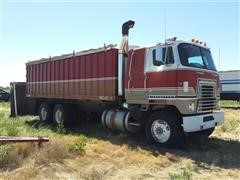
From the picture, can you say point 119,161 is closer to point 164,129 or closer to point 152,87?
point 164,129

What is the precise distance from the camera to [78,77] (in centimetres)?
1429

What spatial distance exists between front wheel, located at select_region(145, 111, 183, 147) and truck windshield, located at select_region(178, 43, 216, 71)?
62.0 inches

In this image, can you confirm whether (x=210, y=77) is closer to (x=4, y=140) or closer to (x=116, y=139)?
(x=116, y=139)

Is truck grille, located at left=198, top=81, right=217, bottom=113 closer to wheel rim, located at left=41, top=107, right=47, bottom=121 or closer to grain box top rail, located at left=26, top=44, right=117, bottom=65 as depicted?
grain box top rail, located at left=26, top=44, right=117, bottom=65

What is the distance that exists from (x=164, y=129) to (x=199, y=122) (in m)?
1.01

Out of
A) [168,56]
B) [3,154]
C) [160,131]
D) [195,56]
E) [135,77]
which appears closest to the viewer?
[3,154]

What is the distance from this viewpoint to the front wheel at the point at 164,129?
400 inches

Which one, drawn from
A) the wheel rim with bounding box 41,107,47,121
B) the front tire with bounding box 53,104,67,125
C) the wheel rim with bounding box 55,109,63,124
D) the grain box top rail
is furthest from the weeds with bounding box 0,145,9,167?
the wheel rim with bounding box 41,107,47,121

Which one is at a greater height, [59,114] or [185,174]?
[59,114]

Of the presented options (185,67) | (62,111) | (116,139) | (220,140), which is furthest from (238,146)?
(62,111)

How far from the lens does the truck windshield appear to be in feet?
33.9

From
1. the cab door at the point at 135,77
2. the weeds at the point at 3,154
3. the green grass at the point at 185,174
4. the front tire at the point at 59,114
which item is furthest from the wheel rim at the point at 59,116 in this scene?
the green grass at the point at 185,174

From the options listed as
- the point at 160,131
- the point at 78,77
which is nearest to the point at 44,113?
the point at 78,77

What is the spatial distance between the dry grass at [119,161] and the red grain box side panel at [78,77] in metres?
2.52
